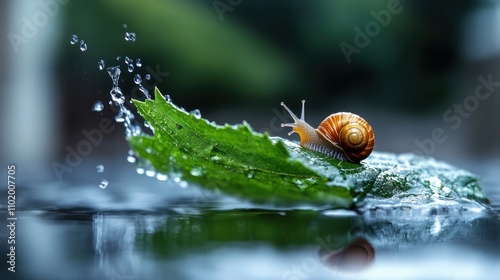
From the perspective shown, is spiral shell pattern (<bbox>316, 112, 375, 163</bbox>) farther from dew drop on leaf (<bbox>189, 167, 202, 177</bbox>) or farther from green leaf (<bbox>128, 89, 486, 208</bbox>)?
dew drop on leaf (<bbox>189, 167, 202, 177</bbox>)

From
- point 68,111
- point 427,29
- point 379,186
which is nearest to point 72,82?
point 68,111

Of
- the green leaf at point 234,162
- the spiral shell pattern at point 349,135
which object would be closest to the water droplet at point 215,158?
the green leaf at point 234,162

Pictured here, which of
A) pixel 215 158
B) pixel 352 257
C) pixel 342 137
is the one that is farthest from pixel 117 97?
pixel 352 257

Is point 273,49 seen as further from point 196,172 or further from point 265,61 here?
point 196,172

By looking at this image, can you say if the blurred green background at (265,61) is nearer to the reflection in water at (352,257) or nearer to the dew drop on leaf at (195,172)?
the dew drop on leaf at (195,172)

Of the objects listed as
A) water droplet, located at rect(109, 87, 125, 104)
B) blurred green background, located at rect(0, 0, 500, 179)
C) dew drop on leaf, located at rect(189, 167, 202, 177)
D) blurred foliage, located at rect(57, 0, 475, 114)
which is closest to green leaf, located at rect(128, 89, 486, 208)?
dew drop on leaf, located at rect(189, 167, 202, 177)

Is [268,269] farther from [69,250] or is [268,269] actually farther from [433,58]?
[433,58]
